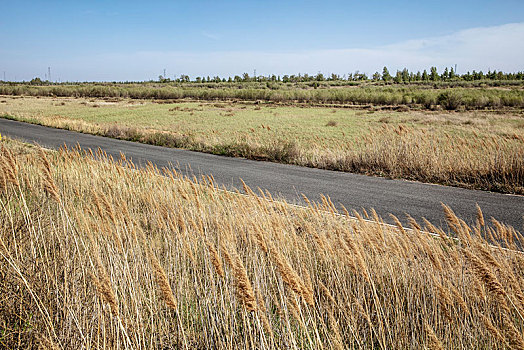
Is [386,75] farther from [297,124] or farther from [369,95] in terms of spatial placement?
[297,124]

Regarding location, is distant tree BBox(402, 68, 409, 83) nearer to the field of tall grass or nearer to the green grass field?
the field of tall grass

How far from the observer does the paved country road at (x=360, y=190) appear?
7.38m

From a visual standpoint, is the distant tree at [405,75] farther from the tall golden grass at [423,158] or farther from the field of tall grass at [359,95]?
the tall golden grass at [423,158]

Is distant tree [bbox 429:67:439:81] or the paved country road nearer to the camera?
the paved country road

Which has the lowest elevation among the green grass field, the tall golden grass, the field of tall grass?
the tall golden grass

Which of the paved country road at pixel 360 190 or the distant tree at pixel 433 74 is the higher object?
the distant tree at pixel 433 74

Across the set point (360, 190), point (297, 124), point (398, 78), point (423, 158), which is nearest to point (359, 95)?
point (297, 124)

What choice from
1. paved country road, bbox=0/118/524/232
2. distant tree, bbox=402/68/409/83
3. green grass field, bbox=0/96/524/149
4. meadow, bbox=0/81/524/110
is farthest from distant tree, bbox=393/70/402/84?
paved country road, bbox=0/118/524/232

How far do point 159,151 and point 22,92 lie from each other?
3808 inches

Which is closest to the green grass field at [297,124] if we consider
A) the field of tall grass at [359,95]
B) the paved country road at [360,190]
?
the paved country road at [360,190]

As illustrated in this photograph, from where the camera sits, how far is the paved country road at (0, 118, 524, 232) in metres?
7.38

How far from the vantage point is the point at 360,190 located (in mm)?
9148

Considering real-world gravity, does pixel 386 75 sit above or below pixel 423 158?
above

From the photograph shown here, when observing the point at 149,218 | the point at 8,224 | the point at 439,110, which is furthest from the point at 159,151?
the point at 439,110
